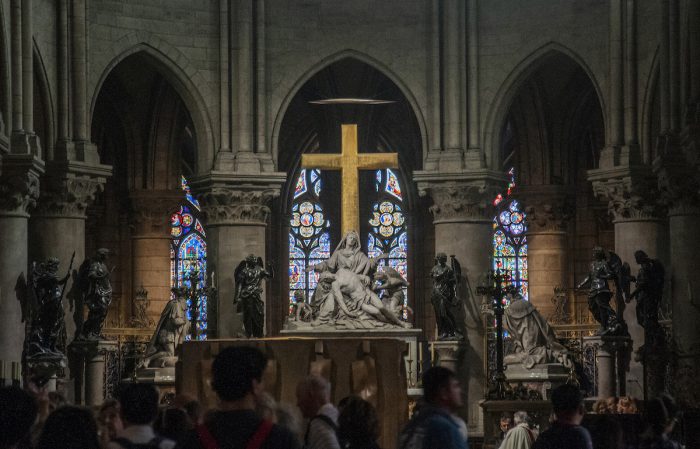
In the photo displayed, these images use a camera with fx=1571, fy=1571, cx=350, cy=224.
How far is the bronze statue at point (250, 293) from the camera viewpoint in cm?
3023

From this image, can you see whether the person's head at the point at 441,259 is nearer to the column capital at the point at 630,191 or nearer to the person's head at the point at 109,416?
the column capital at the point at 630,191

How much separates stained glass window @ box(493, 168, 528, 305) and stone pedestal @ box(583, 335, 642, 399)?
1033 cm

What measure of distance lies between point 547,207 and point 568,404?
26021mm

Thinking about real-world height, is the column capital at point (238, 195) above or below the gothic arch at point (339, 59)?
below

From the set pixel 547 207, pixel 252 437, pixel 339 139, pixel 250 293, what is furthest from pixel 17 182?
pixel 252 437

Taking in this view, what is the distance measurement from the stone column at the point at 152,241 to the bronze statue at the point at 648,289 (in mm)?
12208

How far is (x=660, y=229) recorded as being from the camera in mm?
30359

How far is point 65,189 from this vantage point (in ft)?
97.0

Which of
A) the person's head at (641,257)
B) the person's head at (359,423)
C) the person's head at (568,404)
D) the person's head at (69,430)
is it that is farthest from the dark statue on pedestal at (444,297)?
the person's head at (69,430)

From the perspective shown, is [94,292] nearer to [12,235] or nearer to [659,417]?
[12,235]

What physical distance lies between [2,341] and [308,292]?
1562 centimetres

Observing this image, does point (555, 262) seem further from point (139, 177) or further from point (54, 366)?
point (54, 366)

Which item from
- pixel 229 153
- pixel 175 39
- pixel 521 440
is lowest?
pixel 521 440

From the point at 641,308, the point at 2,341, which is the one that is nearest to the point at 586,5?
the point at 641,308
